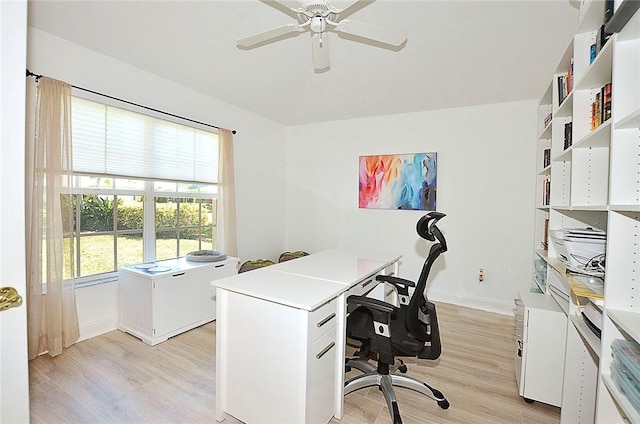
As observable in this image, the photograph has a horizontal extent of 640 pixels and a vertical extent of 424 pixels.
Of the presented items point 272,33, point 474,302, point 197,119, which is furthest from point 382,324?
point 197,119

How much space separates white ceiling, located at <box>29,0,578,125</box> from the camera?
6.39 feet

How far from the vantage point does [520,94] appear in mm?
3123

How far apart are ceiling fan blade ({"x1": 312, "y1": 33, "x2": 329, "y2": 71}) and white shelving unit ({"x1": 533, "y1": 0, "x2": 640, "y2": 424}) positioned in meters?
1.39

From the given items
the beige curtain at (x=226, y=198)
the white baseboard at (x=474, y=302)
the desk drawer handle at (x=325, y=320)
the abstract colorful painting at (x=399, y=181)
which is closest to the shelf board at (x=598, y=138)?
the desk drawer handle at (x=325, y=320)

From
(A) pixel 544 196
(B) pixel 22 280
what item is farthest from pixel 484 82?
(B) pixel 22 280

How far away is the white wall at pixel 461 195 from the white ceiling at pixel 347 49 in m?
0.33

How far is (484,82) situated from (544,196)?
1237 millimetres

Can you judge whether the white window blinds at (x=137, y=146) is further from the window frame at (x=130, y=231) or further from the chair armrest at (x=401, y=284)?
the chair armrest at (x=401, y=284)

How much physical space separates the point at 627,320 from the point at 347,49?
2.40 m

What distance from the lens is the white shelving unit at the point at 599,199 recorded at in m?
1.08

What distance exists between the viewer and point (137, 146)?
2.83 metres

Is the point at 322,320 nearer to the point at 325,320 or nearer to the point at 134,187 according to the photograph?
the point at 325,320

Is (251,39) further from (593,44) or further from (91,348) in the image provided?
(91,348)

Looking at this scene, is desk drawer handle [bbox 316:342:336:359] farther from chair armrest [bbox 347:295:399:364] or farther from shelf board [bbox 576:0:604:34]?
shelf board [bbox 576:0:604:34]
